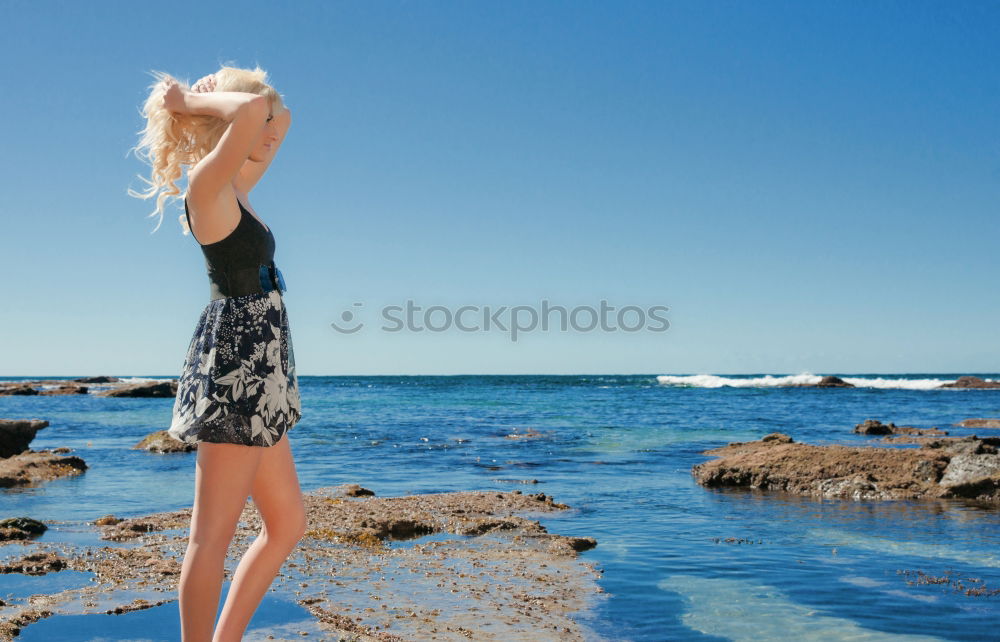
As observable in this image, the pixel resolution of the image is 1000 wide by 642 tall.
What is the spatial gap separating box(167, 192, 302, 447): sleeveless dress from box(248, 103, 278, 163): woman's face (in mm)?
270

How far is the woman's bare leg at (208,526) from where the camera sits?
267 centimetres

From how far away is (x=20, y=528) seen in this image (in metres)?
6.43

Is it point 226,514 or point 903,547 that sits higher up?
point 226,514

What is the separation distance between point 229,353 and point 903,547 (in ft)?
19.2

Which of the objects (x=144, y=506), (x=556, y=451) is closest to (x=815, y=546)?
(x=144, y=506)

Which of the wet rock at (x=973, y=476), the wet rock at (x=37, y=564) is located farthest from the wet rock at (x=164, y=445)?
the wet rock at (x=973, y=476)

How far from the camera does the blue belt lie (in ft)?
9.16

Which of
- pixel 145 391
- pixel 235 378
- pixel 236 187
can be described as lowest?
pixel 145 391

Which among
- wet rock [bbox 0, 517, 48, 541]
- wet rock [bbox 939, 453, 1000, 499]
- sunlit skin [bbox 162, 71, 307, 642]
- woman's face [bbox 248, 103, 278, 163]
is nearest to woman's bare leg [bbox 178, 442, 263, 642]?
sunlit skin [bbox 162, 71, 307, 642]

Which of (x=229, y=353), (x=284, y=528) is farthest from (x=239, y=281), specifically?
(x=284, y=528)

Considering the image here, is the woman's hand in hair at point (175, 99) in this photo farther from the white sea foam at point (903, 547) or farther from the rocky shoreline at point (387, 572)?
the white sea foam at point (903, 547)

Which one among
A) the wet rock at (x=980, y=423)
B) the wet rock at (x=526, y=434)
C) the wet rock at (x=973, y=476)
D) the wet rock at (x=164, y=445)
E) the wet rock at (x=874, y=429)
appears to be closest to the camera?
the wet rock at (x=973, y=476)

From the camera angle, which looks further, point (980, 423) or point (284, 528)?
point (980, 423)

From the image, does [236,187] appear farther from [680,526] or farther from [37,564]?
[680,526]
